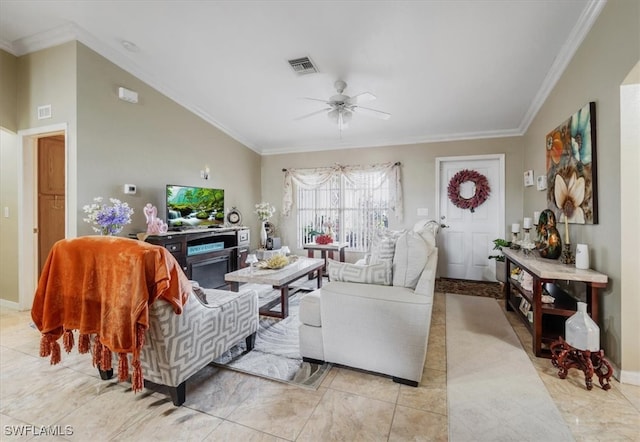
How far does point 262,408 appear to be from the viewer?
65.9 inches

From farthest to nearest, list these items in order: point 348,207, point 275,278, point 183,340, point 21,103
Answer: point 348,207
point 21,103
point 275,278
point 183,340

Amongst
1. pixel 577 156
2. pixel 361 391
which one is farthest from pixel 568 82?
pixel 361 391

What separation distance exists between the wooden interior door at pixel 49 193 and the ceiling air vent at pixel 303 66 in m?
3.29

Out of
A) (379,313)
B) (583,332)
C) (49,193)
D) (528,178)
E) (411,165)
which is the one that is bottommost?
(583,332)

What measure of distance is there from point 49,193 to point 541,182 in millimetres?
6152

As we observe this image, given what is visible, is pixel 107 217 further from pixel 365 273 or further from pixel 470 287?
pixel 470 287

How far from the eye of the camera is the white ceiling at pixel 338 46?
7.95 ft

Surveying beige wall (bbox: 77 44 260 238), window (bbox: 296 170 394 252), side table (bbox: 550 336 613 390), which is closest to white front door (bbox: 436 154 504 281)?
window (bbox: 296 170 394 252)

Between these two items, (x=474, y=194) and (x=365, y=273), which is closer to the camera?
(x=365, y=273)

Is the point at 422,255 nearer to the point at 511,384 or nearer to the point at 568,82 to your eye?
the point at 511,384

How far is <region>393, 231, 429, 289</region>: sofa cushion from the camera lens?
6.35 feet

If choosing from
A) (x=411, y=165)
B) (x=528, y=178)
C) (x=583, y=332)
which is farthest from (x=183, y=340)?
(x=528, y=178)

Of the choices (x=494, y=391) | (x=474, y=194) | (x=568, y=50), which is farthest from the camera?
(x=474, y=194)

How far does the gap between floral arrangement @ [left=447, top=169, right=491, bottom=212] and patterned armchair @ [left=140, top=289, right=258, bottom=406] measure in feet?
13.3
